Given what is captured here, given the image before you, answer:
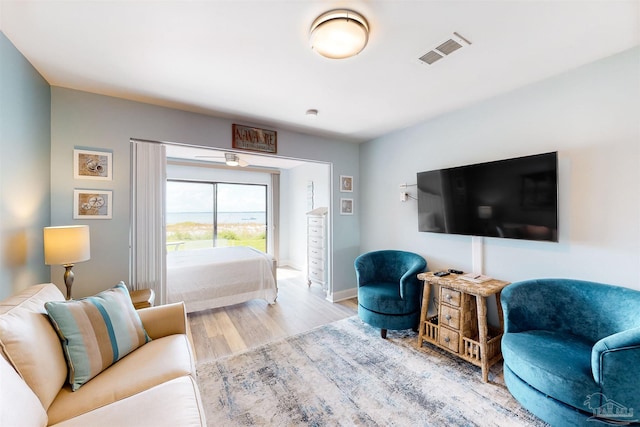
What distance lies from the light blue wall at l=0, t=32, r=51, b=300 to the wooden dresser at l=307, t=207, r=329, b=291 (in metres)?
3.16

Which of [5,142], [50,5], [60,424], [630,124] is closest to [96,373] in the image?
[60,424]

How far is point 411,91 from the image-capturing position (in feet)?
7.71

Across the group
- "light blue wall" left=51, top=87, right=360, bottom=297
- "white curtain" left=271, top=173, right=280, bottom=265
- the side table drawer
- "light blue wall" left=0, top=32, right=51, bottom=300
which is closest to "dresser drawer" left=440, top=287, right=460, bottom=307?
the side table drawer

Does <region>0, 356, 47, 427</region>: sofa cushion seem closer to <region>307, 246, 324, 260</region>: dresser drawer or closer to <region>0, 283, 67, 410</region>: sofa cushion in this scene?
<region>0, 283, 67, 410</region>: sofa cushion

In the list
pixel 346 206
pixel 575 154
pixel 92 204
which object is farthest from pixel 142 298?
pixel 575 154

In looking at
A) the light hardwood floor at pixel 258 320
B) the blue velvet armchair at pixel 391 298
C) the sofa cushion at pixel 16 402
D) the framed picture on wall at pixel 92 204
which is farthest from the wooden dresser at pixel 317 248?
the sofa cushion at pixel 16 402

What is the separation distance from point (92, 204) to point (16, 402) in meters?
1.91

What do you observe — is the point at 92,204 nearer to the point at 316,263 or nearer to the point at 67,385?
the point at 67,385

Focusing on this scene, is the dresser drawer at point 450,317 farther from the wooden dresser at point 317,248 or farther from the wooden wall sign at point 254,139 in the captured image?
the wooden wall sign at point 254,139

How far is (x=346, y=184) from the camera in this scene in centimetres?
403

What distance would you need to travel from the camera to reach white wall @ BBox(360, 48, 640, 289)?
1790mm

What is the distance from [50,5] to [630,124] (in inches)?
147

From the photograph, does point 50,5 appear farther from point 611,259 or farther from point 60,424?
point 611,259

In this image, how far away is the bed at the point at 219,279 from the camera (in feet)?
10.4
